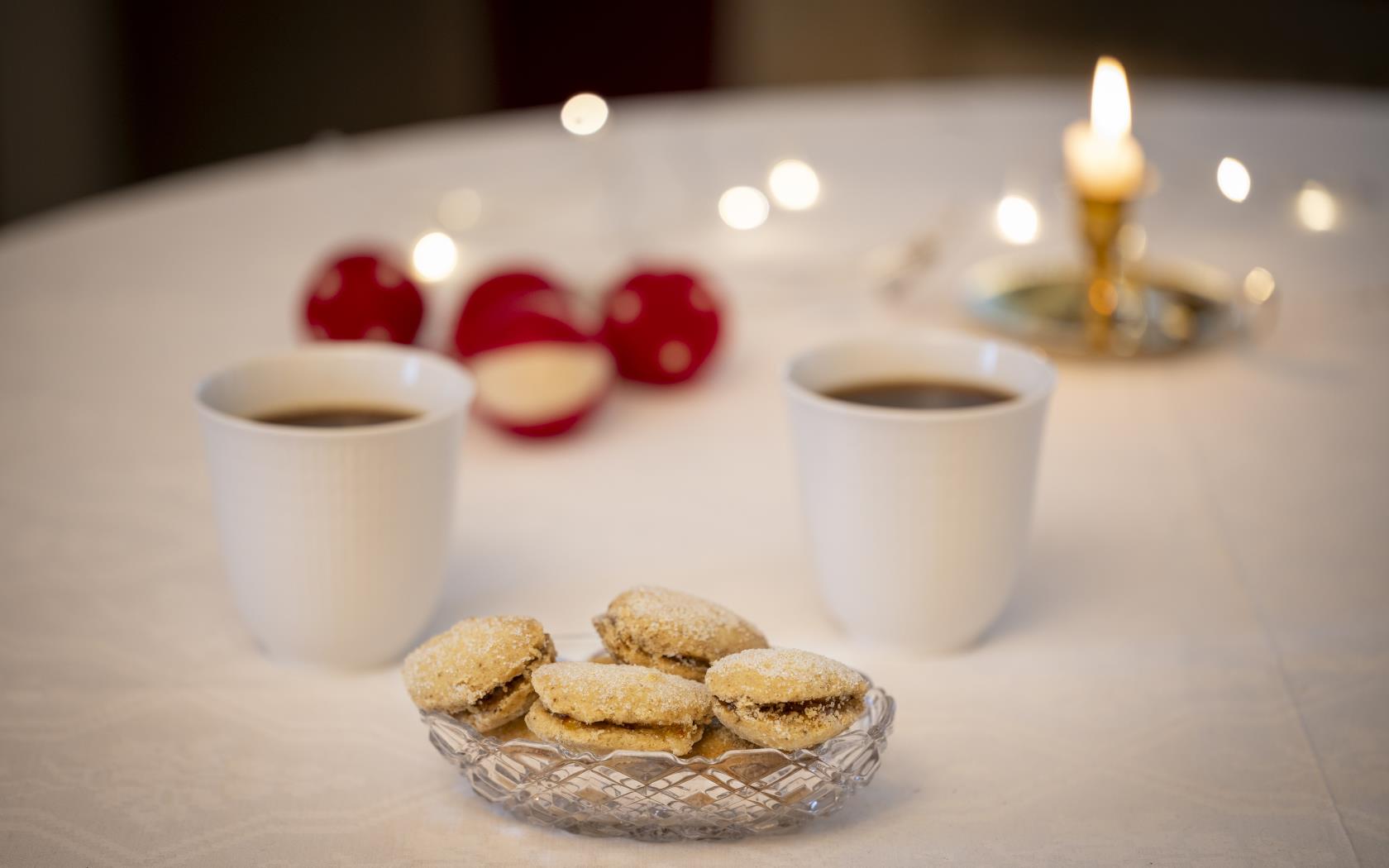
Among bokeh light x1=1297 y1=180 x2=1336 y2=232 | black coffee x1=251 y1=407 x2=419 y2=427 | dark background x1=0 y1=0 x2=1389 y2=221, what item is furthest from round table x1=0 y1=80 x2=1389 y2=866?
dark background x1=0 y1=0 x2=1389 y2=221

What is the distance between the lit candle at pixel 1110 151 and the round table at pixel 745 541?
6.2 inches

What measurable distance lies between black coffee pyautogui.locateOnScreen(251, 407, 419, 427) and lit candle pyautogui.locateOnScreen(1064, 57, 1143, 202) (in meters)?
0.70

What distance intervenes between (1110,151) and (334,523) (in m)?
0.80

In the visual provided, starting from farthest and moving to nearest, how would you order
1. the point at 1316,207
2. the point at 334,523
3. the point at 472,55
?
the point at 472,55 → the point at 1316,207 → the point at 334,523

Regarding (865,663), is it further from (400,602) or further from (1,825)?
(1,825)

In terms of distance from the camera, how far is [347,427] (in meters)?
0.77

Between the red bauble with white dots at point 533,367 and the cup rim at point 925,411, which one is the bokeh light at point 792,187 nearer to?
the red bauble with white dots at point 533,367

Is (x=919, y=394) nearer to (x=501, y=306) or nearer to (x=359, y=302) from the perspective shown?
(x=501, y=306)

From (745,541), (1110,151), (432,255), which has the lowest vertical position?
(745,541)

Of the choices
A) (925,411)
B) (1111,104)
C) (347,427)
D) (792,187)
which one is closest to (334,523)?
(347,427)

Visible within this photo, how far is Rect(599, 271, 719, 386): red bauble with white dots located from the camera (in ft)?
3.76

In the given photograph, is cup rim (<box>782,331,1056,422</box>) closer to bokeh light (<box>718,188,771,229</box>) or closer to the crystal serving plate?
the crystal serving plate

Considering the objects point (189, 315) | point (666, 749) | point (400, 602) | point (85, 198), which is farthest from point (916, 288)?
point (85, 198)

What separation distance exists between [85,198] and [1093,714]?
124 inches
